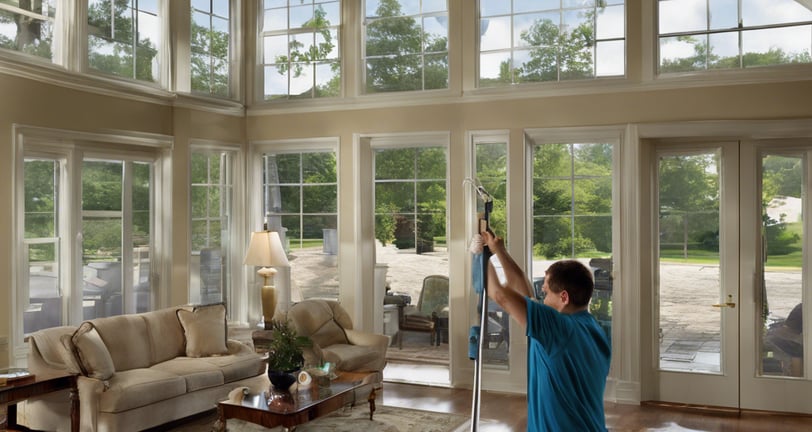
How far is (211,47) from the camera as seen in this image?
8.12 meters

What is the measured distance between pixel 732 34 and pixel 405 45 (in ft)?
9.96

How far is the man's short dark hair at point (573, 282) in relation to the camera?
9.82ft

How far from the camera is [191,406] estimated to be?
6.10 meters

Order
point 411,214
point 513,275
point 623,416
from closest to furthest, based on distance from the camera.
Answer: point 513,275, point 623,416, point 411,214

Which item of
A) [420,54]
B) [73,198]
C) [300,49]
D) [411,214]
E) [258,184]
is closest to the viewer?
[73,198]

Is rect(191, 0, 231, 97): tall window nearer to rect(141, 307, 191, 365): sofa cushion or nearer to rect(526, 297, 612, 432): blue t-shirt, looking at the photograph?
rect(141, 307, 191, 365): sofa cushion

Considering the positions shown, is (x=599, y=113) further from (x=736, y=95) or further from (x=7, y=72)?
(x=7, y=72)

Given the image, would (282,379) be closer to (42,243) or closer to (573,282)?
(42,243)

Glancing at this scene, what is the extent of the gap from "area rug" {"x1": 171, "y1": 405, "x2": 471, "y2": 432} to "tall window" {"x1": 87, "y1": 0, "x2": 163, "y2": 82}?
3.22 m

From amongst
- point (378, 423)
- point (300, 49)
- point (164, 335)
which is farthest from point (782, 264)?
point (164, 335)

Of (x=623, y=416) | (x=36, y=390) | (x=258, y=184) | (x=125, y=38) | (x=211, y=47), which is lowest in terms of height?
(x=623, y=416)

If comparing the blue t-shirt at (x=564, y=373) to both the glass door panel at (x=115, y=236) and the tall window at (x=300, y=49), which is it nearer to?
the glass door panel at (x=115, y=236)

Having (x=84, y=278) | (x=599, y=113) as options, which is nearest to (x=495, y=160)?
(x=599, y=113)

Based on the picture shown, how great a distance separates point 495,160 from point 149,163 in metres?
3.29
